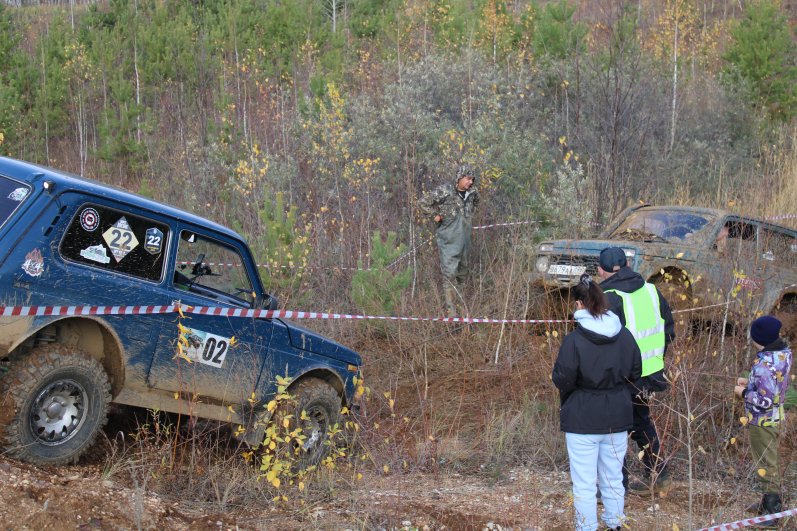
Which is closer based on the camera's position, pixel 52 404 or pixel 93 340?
pixel 52 404

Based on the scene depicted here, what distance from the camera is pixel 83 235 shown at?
5066 millimetres

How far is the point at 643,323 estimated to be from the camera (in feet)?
19.5

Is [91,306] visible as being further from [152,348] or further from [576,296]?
[576,296]

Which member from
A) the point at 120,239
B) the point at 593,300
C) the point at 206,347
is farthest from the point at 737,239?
the point at 120,239

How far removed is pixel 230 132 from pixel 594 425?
15.4 meters

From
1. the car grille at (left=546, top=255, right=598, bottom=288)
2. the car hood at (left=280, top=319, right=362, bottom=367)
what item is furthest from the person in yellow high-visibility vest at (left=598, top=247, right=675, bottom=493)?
the car grille at (left=546, top=255, right=598, bottom=288)

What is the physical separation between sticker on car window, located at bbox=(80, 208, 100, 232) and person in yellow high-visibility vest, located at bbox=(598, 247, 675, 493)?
11.6 feet

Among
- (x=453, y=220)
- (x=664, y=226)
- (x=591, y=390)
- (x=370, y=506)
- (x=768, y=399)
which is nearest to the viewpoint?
(x=591, y=390)

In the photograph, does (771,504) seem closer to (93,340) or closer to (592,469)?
(592,469)

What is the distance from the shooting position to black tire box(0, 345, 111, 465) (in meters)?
4.71

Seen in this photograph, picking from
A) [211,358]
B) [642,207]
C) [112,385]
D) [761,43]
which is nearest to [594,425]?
[211,358]

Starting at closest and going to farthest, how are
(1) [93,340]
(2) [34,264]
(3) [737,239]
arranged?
(2) [34,264] → (1) [93,340] → (3) [737,239]

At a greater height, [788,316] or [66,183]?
[66,183]

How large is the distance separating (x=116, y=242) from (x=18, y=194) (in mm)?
656
